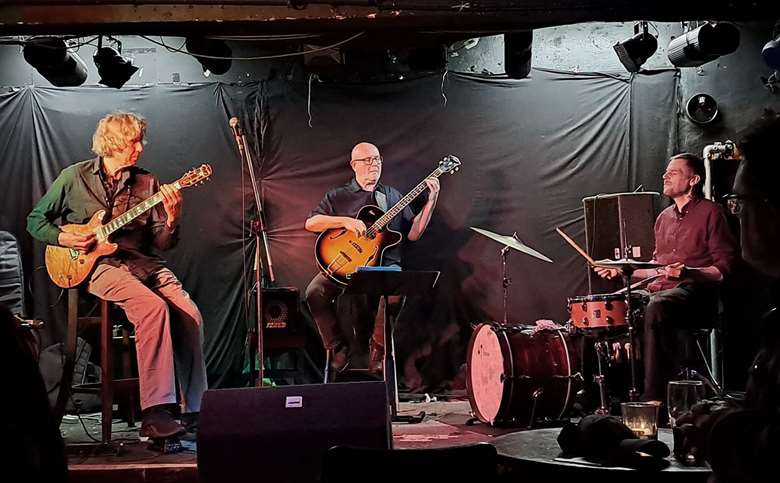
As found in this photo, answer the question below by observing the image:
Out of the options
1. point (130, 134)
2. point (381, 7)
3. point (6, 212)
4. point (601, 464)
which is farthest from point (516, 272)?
point (601, 464)

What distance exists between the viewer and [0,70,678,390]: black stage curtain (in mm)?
7793

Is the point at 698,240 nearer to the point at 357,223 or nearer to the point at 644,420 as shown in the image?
the point at 357,223

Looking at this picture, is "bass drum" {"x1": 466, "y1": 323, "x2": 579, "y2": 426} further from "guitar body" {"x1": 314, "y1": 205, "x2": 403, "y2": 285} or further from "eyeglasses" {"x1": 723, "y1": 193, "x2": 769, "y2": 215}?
"eyeglasses" {"x1": 723, "y1": 193, "x2": 769, "y2": 215}

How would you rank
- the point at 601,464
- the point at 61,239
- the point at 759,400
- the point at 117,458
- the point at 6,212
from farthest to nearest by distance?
the point at 6,212 → the point at 61,239 → the point at 117,458 → the point at 601,464 → the point at 759,400

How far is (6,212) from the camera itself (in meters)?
7.74

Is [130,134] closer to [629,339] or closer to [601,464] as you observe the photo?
[629,339]

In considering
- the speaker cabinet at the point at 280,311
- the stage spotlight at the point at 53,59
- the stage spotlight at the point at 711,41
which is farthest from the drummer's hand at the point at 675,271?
the stage spotlight at the point at 53,59

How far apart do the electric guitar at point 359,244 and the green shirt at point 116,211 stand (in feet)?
6.45

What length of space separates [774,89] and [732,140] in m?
0.56

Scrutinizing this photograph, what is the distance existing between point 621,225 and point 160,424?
15.3 feet

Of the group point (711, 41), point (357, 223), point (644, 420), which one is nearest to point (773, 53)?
point (711, 41)

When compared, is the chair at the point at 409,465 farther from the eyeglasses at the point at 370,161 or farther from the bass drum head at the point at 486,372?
the eyeglasses at the point at 370,161

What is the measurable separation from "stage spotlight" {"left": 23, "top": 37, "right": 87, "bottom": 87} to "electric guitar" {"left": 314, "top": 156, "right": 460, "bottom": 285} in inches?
105

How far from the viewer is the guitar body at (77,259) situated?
16.4 feet
